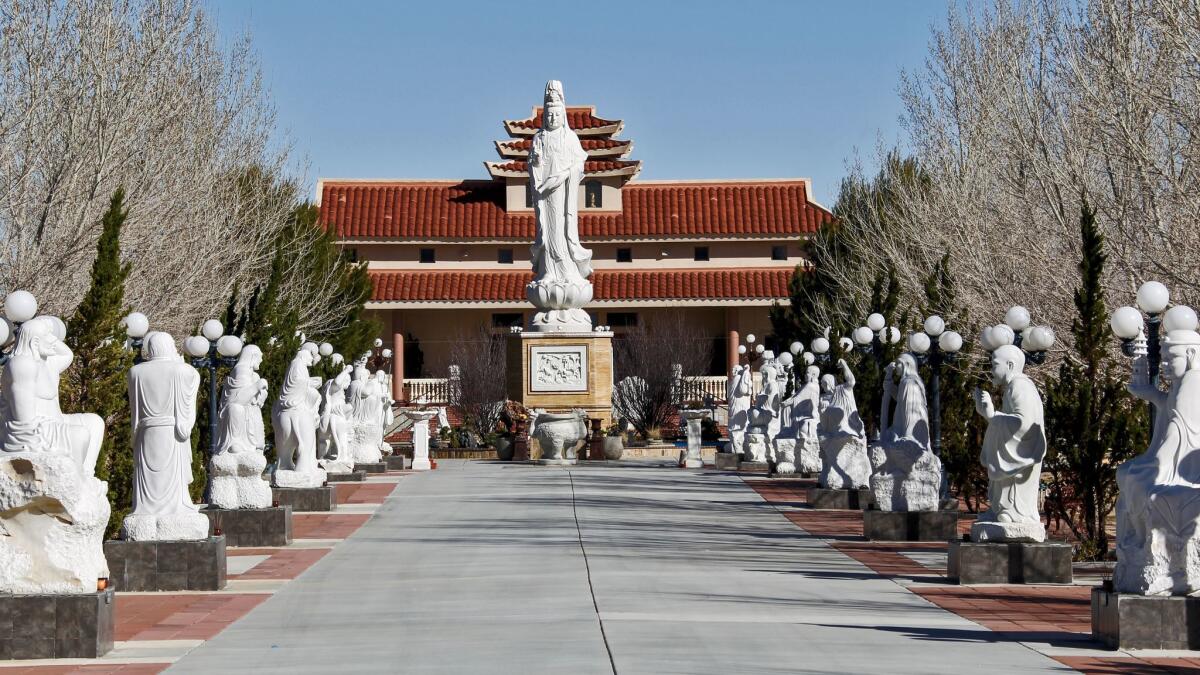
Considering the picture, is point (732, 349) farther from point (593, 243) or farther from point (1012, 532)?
point (1012, 532)

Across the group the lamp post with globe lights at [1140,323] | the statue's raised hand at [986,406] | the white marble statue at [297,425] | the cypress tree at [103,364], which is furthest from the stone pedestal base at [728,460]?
→ the lamp post with globe lights at [1140,323]

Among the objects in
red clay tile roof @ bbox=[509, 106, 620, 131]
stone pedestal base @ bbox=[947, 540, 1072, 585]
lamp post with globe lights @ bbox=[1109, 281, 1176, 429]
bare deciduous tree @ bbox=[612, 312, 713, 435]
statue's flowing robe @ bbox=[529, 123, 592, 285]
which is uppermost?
red clay tile roof @ bbox=[509, 106, 620, 131]

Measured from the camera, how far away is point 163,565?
1473 cm

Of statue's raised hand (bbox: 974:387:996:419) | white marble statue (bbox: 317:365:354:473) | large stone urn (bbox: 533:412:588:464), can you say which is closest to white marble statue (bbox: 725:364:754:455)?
large stone urn (bbox: 533:412:588:464)

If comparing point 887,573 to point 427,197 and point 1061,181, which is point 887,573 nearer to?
point 1061,181

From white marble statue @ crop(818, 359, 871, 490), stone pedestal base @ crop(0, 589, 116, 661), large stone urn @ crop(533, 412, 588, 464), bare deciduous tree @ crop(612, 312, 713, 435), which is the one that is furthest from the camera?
bare deciduous tree @ crop(612, 312, 713, 435)

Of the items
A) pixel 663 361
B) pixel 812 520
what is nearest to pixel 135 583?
pixel 812 520

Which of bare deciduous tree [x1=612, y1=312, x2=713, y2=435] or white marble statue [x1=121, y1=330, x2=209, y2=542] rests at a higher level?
bare deciduous tree [x1=612, y1=312, x2=713, y2=435]

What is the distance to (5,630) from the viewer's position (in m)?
11.1

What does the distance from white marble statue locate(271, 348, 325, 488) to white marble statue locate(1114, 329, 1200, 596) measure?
13350mm

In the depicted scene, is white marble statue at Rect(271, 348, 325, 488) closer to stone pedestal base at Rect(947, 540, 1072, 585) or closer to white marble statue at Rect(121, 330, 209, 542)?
white marble statue at Rect(121, 330, 209, 542)

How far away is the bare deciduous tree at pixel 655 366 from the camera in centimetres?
5119

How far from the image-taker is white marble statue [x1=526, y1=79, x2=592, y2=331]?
37.1m

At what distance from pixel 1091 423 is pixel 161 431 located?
9160mm
